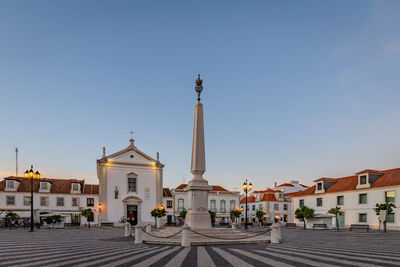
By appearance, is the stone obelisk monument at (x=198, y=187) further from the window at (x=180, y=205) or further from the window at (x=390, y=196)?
the window at (x=180, y=205)

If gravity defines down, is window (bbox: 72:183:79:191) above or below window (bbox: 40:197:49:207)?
above

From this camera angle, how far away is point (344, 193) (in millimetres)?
38125

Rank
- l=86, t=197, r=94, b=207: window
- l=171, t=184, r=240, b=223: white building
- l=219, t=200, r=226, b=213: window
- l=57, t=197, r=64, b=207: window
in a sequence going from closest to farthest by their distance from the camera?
l=57, t=197, r=64, b=207: window < l=86, t=197, r=94, b=207: window < l=171, t=184, r=240, b=223: white building < l=219, t=200, r=226, b=213: window

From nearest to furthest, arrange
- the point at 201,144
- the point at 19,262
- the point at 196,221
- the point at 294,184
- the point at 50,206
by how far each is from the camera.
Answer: the point at 19,262 → the point at 196,221 → the point at 201,144 → the point at 50,206 → the point at 294,184

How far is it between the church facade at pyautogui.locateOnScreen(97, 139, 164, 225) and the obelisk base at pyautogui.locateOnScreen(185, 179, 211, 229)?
82.3 ft

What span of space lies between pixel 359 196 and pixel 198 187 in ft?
89.2

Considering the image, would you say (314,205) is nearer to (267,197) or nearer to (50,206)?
(267,197)

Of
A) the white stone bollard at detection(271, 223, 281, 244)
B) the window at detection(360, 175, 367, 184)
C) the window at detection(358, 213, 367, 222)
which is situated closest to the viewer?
the white stone bollard at detection(271, 223, 281, 244)

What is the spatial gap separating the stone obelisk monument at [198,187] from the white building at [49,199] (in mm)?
31999

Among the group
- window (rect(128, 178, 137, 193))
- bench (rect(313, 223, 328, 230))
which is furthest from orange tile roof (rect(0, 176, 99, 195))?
bench (rect(313, 223, 328, 230))

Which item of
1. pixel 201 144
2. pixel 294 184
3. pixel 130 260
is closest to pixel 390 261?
pixel 130 260

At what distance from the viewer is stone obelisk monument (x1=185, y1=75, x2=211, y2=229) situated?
1675 cm

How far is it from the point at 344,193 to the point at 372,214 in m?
4.85

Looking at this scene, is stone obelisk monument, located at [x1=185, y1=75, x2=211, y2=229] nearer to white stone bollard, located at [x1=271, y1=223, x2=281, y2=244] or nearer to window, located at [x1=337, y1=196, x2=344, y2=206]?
white stone bollard, located at [x1=271, y1=223, x2=281, y2=244]
